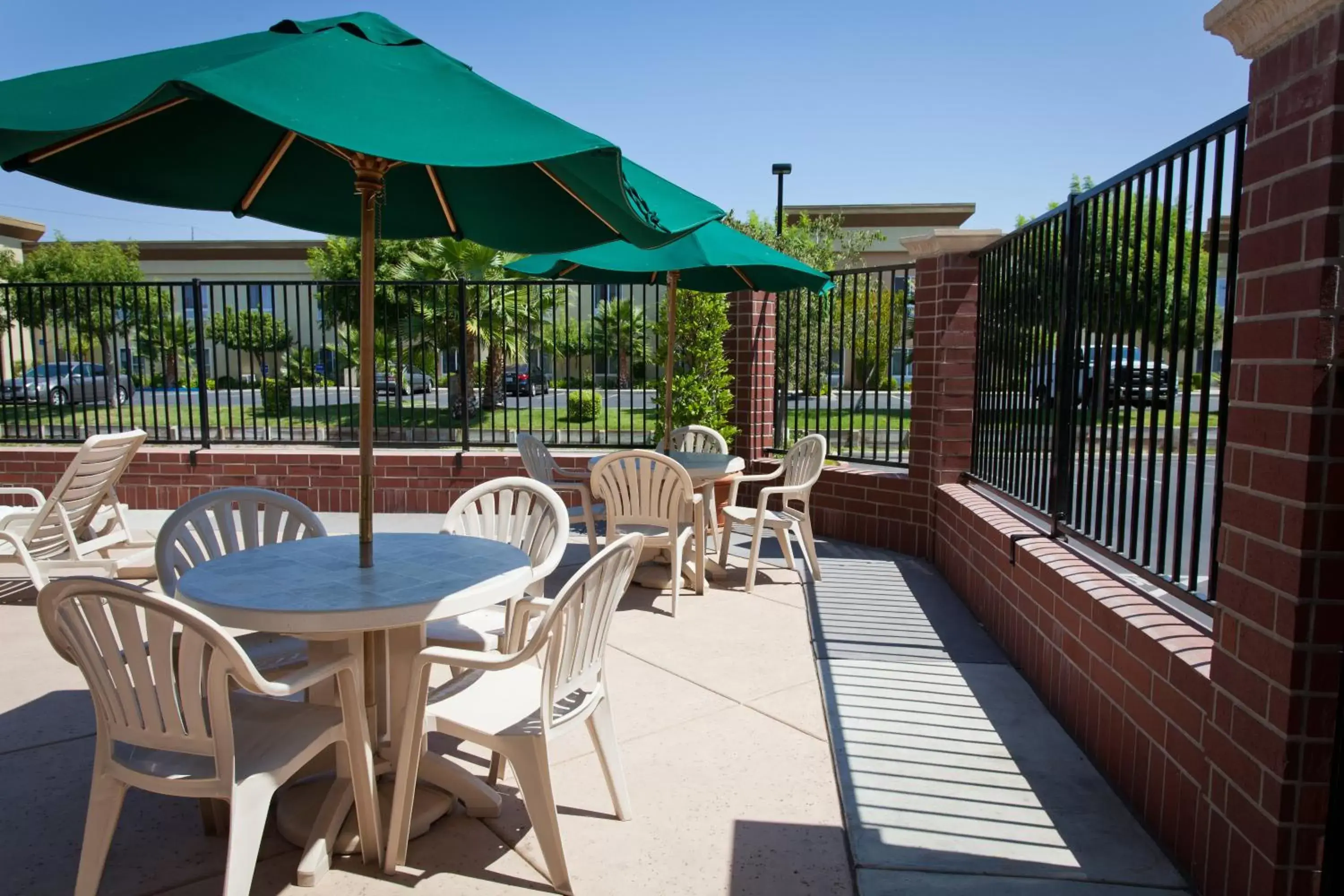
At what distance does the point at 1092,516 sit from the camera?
4.21 m

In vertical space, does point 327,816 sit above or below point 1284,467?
below

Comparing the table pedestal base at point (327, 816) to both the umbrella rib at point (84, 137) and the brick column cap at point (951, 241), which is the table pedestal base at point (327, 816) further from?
the brick column cap at point (951, 241)

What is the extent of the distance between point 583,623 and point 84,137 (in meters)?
2.18

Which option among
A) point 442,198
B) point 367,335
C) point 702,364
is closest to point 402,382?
point 702,364

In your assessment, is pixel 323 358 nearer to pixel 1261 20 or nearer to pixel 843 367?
pixel 843 367

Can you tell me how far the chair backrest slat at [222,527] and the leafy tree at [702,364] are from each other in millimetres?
4511

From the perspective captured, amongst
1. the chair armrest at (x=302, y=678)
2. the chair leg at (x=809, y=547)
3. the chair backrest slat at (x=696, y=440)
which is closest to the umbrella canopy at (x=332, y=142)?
the chair armrest at (x=302, y=678)

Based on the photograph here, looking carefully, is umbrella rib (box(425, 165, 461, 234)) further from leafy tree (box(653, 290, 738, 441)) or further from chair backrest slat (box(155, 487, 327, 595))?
leafy tree (box(653, 290, 738, 441))

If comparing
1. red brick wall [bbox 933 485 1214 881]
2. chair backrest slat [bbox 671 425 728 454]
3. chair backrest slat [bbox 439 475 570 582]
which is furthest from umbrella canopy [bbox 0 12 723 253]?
chair backrest slat [bbox 671 425 728 454]

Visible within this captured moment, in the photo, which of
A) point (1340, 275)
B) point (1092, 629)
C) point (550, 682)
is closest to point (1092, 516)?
point (1092, 629)

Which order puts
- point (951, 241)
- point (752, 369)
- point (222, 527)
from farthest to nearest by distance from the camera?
point (752, 369) → point (951, 241) → point (222, 527)

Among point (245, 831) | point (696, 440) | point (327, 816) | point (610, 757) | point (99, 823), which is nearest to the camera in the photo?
point (245, 831)

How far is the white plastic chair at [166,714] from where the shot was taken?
7.28 ft

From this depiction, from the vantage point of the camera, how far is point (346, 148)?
198cm
